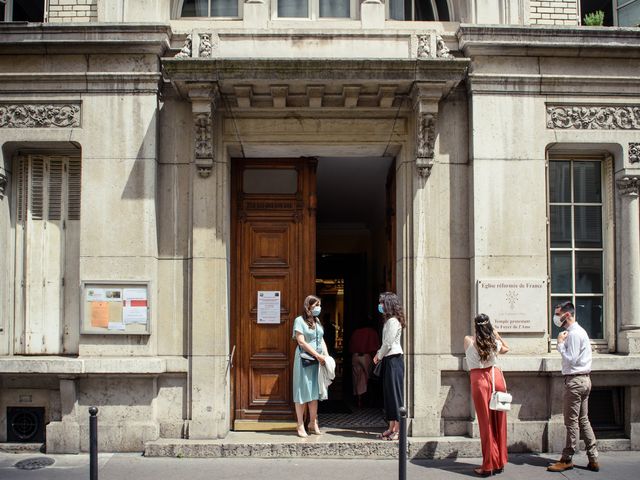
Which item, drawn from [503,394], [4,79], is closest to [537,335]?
[503,394]

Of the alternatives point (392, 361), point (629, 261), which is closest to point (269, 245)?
point (392, 361)

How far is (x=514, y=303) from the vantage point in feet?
29.0

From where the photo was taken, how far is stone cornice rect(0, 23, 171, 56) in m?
8.87

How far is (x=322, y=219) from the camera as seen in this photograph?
1705 cm

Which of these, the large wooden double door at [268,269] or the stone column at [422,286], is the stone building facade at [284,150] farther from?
the large wooden double door at [268,269]

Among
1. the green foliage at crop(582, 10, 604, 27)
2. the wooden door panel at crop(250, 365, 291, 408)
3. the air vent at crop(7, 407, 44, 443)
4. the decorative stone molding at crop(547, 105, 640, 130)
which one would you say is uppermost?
the green foliage at crop(582, 10, 604, 27)

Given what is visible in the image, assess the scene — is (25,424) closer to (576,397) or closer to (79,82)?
(79,82)

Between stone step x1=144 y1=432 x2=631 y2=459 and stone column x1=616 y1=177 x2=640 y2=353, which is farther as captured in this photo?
stone column x1=616 y1=177 x2=640 y2=353

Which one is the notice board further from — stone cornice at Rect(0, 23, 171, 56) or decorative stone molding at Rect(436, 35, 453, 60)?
decorative stone molding at Rect(436, 35, 453, 60)

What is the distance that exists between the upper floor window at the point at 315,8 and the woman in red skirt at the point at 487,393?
4.71m

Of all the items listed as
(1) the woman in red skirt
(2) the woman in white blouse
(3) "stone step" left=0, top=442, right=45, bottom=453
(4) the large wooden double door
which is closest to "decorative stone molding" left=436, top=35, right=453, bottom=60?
(4) the large wooden double door

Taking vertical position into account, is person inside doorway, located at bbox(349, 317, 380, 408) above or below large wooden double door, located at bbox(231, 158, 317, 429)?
below

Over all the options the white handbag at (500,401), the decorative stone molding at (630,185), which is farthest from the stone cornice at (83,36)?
the decorative stone molding at (630,185)

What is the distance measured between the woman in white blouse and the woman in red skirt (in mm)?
1107
